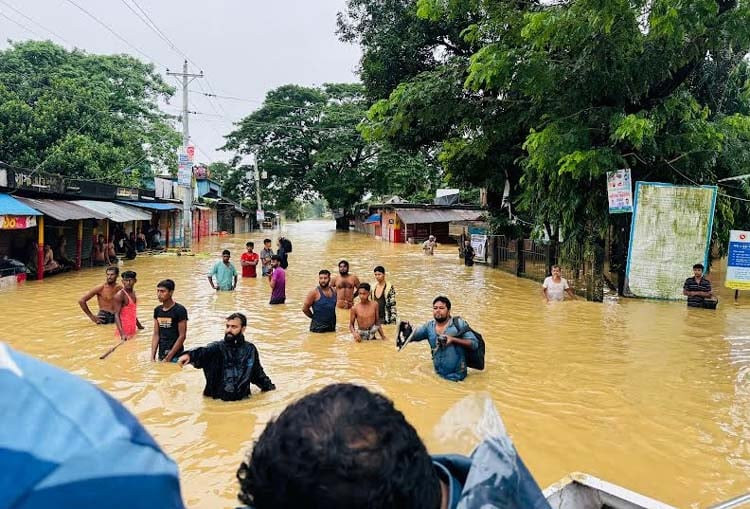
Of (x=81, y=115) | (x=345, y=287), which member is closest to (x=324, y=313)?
(x=345, y=287)

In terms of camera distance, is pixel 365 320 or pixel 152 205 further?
pixel 152 205

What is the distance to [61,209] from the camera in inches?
636

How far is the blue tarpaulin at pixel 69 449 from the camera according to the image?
74cm

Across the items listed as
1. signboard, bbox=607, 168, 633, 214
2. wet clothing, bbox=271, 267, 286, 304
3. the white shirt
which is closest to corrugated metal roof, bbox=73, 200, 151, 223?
wet clothing, bbox=271, 267, 286, 304

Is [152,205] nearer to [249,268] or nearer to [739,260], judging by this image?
[249,268]

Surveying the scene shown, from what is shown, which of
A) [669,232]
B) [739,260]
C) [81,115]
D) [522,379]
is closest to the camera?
[522,379]

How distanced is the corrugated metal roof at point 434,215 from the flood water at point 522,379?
20.9 meters

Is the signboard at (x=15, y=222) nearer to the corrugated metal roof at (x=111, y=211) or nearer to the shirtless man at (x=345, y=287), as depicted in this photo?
the corrugated metal roof at (x=111, y=211)

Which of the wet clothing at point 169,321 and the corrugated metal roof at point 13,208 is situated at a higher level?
the corrugated metal roof at point 13,208

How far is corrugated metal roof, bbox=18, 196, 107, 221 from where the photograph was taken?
14.9 meters

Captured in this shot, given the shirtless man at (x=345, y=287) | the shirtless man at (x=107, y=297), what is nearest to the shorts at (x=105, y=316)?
the shirtless man at (x=107, y=297)

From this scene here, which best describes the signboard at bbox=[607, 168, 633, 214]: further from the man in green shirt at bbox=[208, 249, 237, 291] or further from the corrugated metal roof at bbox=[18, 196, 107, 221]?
the corrugated metal roof at bbox=[18, 196, 107, 221]

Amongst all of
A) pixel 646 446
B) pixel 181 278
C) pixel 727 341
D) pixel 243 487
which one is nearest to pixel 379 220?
pixel 181 278

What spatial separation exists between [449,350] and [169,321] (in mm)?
3627
